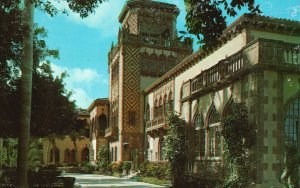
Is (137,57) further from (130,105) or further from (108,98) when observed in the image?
(108,98)

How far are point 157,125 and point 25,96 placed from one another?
71.8ft

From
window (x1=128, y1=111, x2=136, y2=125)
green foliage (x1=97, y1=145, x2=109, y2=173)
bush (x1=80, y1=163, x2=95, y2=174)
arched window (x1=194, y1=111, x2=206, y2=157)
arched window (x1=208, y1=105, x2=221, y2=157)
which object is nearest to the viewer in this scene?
arched window (x1=208, y1=105, x2=221, y2=157)

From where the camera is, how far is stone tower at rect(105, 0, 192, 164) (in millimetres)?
43500

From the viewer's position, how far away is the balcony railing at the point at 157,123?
1369 inches

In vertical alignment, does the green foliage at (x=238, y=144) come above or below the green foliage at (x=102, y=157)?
above

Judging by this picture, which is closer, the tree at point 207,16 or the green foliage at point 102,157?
the tree at point 207,16

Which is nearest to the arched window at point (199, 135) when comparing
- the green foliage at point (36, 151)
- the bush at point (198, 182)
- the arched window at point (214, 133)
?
the arched window at point (214, 133)

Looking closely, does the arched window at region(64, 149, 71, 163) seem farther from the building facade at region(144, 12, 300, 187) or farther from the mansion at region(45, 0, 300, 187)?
the building facade at region(144, 12, 300, 187)

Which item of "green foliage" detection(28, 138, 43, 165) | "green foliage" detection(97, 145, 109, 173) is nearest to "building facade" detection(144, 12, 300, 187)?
"green foliage" detection(97, 145, 109, 173)

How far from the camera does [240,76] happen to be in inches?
711

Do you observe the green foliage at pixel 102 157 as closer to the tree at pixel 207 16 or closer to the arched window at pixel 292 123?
the arched window at pixel 292 123

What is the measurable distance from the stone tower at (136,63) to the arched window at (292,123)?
25905mm

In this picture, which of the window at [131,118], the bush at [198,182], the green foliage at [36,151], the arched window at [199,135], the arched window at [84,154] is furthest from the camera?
the arched window at [84,154]

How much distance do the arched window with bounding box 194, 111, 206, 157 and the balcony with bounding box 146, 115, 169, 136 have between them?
10668 mm
